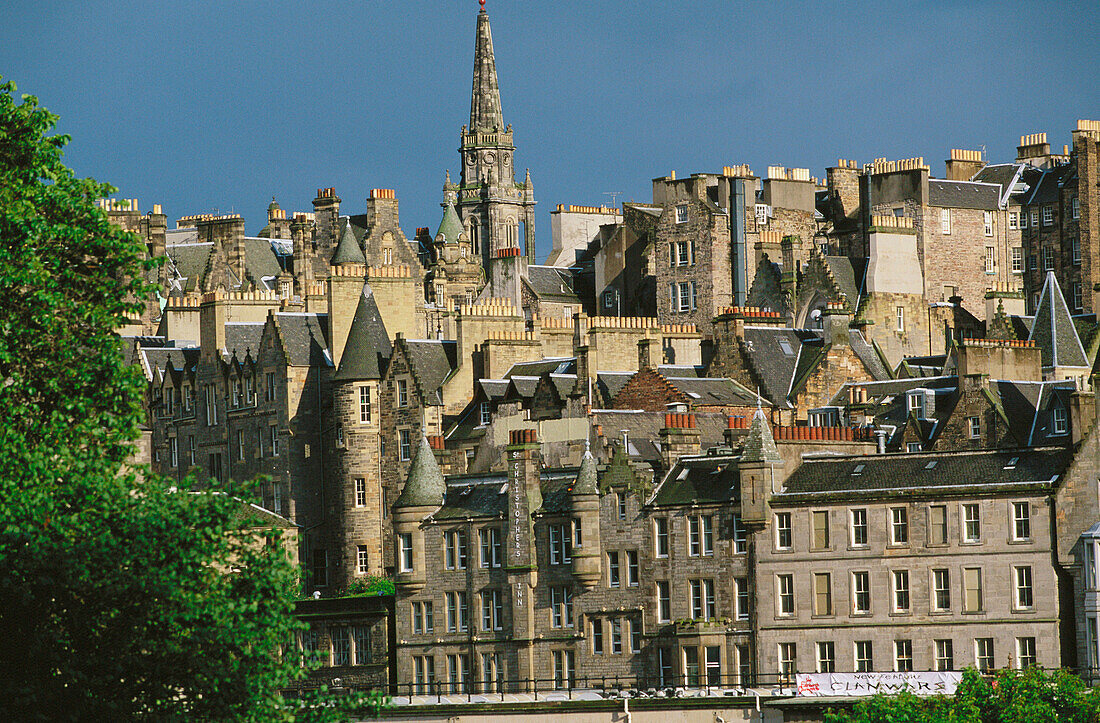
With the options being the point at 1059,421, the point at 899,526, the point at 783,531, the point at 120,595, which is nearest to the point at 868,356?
the point at 1059,421

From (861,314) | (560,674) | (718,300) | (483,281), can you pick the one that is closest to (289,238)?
(483,281)

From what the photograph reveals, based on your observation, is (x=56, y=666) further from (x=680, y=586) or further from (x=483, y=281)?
(x=483, y=281)

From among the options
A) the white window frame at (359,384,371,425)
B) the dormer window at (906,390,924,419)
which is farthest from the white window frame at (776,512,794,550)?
the white window frame at (359,384,371,425)

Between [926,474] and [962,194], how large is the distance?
55.2 meters

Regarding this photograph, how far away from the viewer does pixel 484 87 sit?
600 feet

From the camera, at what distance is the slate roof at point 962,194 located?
449ft

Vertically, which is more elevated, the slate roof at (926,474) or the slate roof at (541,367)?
the slate roof at (541,367)

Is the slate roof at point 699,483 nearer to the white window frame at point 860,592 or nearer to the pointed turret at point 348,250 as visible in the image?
the white window frame at point 860,592

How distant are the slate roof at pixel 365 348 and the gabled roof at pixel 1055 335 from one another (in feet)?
90.0

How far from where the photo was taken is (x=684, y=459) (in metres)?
92.6

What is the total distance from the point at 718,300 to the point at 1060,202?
2192cm

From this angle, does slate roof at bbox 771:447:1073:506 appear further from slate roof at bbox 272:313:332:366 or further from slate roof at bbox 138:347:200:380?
slate roof at bbox 138:347:200:380

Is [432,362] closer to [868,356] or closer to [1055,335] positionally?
[868,356]

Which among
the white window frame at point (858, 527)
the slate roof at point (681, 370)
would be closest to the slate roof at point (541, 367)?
the slate roof at point (681, 370)
